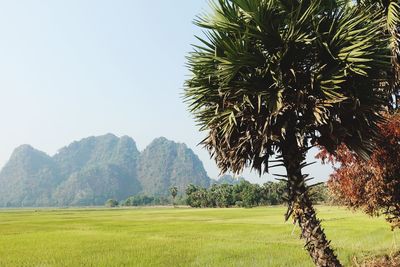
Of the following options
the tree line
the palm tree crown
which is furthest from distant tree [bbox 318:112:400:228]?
the tree line

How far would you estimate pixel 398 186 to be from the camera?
13953mm

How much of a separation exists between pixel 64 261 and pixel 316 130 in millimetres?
17314

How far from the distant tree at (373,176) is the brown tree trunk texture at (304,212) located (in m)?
3.82

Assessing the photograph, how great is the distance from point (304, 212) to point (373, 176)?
19.1 feet

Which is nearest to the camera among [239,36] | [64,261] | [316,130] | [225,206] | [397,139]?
[239,36]

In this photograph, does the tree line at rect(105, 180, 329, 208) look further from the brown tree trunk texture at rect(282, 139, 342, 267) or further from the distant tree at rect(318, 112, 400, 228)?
the brown tree trunk texture at rect(282, 139, 342, 267)

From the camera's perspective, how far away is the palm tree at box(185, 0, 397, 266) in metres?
8.99

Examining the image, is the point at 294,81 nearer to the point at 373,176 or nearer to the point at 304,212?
the point at 304,212

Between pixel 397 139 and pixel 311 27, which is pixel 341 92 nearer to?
pixel 311 27

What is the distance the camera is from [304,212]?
9.48 metres

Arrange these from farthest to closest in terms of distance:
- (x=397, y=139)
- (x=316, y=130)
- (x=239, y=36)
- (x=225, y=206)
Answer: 1. (x=225, y=206)
2. (x=397, y=139)
3. (x=316, y=130)
4. (x=239, y=36)

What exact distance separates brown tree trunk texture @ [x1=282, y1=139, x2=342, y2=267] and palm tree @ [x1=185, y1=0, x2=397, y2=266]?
0.07ft

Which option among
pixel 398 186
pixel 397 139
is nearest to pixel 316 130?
pixel 397 139

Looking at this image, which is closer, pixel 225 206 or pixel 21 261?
pixel 21 261
